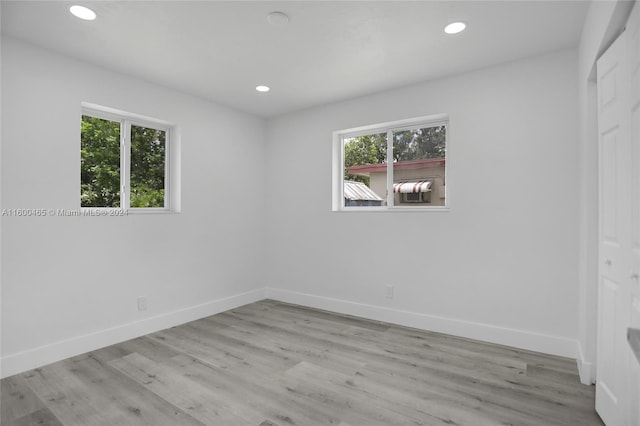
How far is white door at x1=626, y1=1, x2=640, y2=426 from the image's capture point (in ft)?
5.15

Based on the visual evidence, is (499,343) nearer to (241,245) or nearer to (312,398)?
(312,398)

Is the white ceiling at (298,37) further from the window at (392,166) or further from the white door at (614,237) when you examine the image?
the white door at (614,237)

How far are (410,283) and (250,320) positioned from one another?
1.87 metres

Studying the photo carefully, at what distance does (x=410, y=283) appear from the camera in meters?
3.70

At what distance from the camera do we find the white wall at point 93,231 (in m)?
2.67

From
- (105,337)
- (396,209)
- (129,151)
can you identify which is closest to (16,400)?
(105,337)

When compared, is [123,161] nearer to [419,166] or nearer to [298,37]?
[298,37]

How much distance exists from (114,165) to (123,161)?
0.10 meters

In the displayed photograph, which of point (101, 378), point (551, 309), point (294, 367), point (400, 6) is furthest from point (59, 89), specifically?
point (551, 309)

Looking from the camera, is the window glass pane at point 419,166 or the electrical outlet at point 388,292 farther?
the electrical outlet at point 388,292

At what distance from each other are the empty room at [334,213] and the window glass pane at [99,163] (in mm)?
19

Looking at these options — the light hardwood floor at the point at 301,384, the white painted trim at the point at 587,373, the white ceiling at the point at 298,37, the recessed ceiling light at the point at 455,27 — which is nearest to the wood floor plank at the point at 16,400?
the light hardwood floor at the point at 301,384

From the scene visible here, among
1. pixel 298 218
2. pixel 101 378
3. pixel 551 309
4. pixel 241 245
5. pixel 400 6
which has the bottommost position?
pixel 101 378

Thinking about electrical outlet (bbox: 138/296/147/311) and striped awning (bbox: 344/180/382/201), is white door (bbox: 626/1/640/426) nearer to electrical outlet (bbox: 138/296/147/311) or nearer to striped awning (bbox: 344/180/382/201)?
striped awning (bbox: 344/180/382/201)
